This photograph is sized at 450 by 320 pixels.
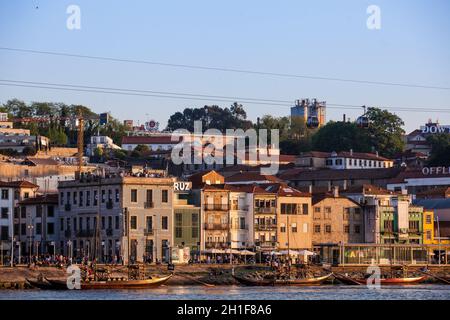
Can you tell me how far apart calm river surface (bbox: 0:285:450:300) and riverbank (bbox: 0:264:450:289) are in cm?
424

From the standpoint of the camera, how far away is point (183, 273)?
109 metres

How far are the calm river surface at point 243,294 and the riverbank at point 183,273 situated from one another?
424 cm

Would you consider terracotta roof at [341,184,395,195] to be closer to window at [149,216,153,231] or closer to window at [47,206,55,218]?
window at [149,216,153,231]

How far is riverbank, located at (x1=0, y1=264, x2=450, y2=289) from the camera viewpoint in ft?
328

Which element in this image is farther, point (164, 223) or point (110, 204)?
point (164, 223)

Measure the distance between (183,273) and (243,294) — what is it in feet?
62.8

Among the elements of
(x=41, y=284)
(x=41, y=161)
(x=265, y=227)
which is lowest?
(x=41, y=284)

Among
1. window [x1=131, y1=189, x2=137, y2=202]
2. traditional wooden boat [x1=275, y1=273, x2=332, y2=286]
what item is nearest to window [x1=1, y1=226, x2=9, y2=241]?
window [x1=131, y1=189, x2=137, y2=202]

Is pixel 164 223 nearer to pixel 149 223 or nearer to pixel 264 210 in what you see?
pixel 149 223

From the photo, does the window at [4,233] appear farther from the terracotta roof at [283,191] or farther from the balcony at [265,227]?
the terracotta roof at [283,191]

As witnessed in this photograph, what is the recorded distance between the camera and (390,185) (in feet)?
560

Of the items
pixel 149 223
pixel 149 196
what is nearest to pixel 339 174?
pixel 149 196
